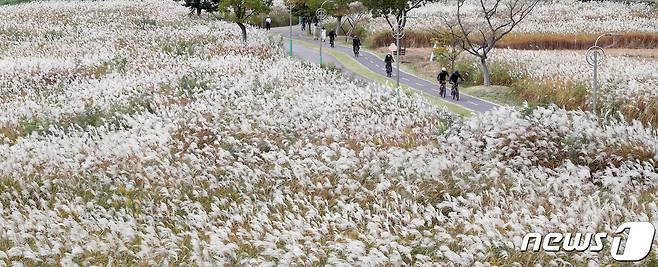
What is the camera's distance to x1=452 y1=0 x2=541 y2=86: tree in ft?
114

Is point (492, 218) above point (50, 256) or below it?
above

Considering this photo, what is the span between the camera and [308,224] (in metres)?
12.0

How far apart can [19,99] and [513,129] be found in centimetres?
2121

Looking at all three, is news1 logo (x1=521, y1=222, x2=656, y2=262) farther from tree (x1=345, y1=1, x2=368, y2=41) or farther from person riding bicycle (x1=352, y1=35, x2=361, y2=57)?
tree (x1=345, y1=1, x2=368, y2=41)

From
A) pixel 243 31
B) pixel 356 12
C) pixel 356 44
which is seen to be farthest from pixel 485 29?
pixel 356 12

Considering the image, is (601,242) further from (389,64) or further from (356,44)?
(356,44)

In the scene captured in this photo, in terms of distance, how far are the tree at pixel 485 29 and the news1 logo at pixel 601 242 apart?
76.0ft

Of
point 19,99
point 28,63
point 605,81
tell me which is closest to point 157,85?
point 19,99

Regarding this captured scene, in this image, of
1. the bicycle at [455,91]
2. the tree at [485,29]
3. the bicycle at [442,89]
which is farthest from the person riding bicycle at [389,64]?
the bicycle at [455,91]

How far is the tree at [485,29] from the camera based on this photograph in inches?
→ 1372

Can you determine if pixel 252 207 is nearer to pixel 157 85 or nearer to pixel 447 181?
pixel 447 181

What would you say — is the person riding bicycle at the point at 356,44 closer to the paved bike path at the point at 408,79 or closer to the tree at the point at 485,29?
the paved bike path at the point at 408,79

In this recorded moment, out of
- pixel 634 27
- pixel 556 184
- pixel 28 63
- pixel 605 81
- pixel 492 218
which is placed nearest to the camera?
pixel 492 218

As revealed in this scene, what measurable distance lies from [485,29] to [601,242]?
45909 mm
